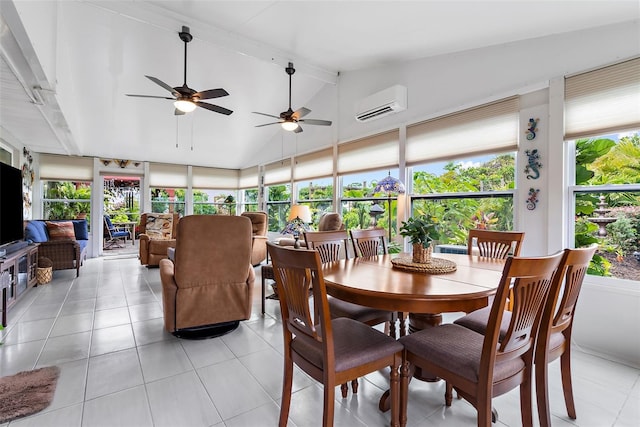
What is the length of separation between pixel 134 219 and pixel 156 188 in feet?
3.37

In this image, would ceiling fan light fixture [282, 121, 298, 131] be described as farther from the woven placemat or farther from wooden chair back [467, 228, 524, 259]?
the woven placemat

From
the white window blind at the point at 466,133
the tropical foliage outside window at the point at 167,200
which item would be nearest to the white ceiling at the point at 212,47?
the white window blind at the point at 466,133

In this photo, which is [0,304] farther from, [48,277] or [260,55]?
[260,55]

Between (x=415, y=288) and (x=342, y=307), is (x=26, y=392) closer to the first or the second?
(x=342, y=307)

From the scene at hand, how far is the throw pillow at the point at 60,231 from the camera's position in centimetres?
535

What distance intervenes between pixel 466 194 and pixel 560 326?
2260 millimetres

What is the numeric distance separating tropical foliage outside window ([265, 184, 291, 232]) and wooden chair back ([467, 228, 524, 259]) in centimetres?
481

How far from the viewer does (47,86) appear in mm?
2941

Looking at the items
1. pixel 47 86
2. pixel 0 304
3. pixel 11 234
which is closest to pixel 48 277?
pixel 11 234

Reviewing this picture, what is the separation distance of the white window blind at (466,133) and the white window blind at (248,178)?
5.03 meters

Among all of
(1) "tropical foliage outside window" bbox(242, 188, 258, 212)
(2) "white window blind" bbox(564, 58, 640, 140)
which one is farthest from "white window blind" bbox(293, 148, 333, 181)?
(2) "white window blind" bbox(564, 58, 640, 140)

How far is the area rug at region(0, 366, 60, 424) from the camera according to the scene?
169 cm

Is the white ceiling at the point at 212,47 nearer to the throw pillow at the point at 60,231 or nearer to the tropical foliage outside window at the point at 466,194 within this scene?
the tropical foliage outside window at the point at 466,194

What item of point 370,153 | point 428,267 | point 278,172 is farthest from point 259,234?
point 428,267
